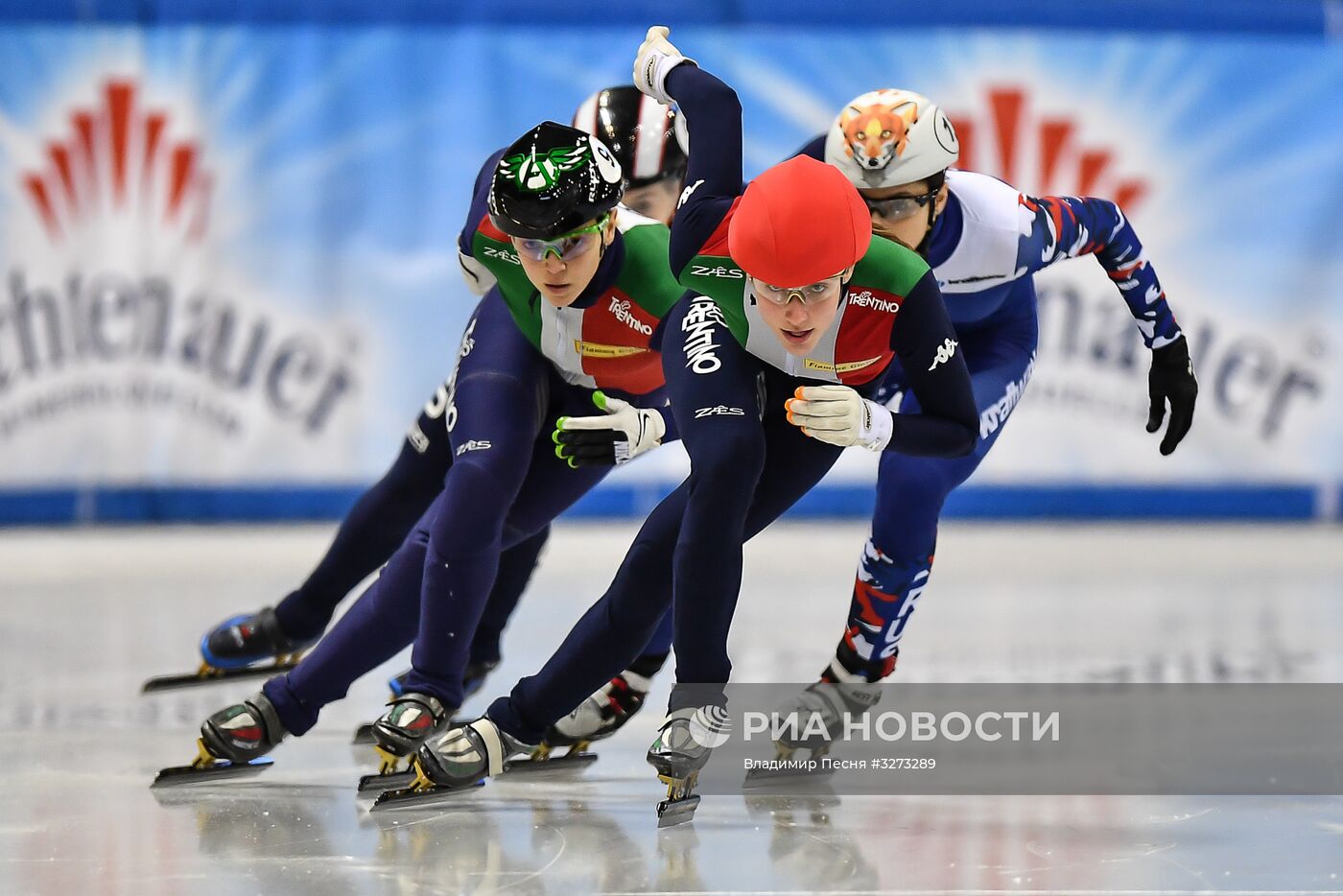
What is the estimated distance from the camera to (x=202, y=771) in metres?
3.71

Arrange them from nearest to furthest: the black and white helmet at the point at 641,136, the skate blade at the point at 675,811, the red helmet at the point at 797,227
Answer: the red helmet at the point at 797,227, the skate blade at the point at 675,811, the black and white helmet at the point at 641,136

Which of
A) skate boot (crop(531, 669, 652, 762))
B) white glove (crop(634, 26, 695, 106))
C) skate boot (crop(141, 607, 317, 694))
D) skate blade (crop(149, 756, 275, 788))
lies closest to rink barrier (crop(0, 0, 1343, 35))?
skate boot (crop(141, 607, 317, 694))

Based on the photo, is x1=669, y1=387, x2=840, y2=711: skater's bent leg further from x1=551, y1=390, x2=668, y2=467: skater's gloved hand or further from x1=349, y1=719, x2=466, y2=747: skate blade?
x1=349, y1=719, x2=466, y2=747: skate blade

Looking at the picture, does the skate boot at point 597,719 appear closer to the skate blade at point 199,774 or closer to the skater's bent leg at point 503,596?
the skater's bent leg at point 503,596

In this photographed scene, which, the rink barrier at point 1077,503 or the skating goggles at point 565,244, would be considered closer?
the skating goggles at point 565,244

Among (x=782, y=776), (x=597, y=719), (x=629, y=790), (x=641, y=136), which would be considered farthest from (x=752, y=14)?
(x=629, y=790)

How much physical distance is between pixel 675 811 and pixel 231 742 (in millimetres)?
1063

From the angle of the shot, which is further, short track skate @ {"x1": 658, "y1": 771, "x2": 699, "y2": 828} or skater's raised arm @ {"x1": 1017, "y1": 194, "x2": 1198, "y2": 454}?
skater's raised arm @ {"x1": 1017, "y1": 194, "x2": 1198, "y2": 454}

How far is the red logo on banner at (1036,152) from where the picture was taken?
8484 mm

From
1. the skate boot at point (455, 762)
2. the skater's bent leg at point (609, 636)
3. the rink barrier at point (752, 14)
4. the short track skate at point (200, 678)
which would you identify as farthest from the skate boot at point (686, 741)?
the rink barrier at point (752, 14)

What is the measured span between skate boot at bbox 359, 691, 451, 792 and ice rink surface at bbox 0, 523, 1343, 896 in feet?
0.36

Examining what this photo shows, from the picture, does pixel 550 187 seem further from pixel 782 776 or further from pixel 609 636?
pixel 782 776

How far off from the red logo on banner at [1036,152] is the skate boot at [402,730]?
565cm

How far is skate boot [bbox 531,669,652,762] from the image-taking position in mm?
3990
